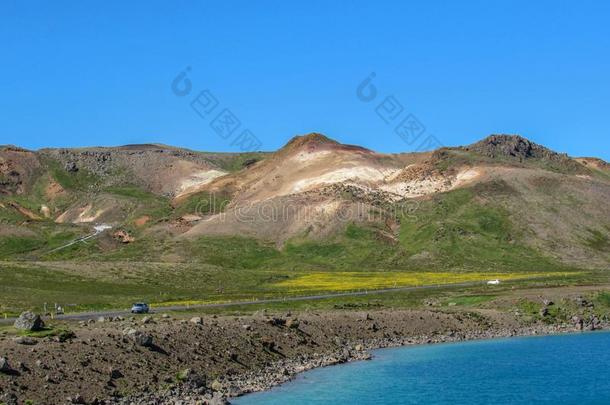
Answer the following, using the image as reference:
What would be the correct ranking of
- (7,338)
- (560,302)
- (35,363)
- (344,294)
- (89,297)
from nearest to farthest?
1. (35,363)
2. (7,338)
3. (560,302)
4. (89,297)
5. (344,294)

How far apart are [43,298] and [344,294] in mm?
48278

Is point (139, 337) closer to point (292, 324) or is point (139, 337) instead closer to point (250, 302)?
point (292, 324)

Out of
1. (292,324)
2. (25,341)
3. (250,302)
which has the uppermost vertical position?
(250,302)

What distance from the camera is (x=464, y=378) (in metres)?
58.8

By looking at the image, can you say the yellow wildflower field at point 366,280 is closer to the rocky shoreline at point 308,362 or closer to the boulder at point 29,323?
the rocky shoreline at point 308,362

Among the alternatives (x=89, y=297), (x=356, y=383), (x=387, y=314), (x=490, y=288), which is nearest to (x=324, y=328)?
(x=387, y=314)

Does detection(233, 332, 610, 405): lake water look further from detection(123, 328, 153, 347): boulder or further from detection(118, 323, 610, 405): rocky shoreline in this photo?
detection(123, 328, 153, 347): boulder

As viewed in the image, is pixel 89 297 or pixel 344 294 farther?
pixel 344 294

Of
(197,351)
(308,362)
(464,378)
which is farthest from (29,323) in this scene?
(464,378)

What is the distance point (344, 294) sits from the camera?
391 feet

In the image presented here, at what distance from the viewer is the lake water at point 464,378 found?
51.0 m

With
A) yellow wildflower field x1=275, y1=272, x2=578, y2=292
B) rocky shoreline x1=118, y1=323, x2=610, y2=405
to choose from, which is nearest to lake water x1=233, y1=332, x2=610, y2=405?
rocky shoreline x1=118, y1=323, x2=610, y2=405

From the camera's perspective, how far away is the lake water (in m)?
51.0

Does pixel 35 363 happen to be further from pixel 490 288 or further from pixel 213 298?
pixel 490 288
